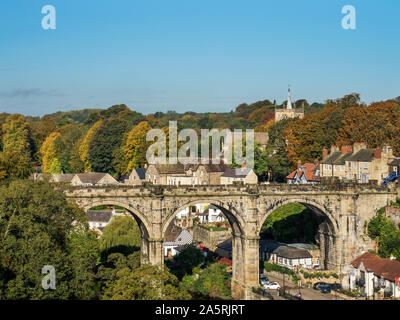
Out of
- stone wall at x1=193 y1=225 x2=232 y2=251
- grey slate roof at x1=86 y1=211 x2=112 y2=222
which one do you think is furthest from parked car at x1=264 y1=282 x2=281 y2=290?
grey slate roof at x1=86 y1=211 x2=112 y2=222

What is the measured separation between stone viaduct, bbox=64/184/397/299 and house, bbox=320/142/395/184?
4041mm

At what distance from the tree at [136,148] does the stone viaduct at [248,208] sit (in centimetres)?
4392

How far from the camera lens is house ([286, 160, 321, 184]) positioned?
64.1 meters

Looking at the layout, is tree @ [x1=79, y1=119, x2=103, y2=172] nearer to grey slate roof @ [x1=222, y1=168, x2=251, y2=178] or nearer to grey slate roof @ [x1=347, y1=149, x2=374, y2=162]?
grey slate roof @ [x1=222, y1=168, x2=251, y2=178]

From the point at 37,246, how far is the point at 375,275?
24.2 metres

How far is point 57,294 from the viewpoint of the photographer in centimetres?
3080

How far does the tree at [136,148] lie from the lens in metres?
89.9

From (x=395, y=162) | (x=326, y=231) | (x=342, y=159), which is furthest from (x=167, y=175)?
(x=326, y=231)

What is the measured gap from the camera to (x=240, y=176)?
237 feet

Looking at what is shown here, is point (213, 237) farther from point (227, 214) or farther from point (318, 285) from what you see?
point (318, 285)

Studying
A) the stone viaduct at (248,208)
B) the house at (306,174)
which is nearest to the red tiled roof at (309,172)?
the house at (306,174)

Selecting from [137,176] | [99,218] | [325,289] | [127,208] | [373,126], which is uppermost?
[373,126]
